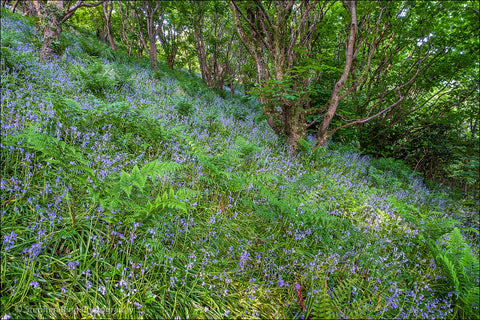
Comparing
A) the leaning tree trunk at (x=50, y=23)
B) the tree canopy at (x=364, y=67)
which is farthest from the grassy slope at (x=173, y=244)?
the tree canopy at (x=364, y=67)

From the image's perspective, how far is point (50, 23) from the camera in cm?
621

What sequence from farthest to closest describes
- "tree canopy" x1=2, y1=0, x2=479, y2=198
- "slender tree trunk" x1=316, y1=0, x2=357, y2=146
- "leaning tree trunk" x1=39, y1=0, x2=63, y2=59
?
"leaning tree trunk" x1=39, y1=0, x2=63, y2=59 → "tree canopy" x1=2, y1=0, x2=479, y2=198 → "slender tree trunk" x1=316, y1=0, x2=357, y2=146

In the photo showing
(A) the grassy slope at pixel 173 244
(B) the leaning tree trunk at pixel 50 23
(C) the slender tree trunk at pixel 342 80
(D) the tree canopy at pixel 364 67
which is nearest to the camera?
(A) the grassy slope at pixel 173 244

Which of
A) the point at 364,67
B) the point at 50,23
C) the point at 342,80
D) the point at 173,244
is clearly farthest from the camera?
the point at 364,67

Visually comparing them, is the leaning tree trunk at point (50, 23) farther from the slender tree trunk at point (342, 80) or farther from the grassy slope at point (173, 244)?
the slender tree trunk at point (342, 80)

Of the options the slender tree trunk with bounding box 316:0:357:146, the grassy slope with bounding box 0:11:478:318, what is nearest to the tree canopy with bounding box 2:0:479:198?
the slender tree trunk with bounding box 316:0:357:146

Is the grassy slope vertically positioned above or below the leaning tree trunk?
below

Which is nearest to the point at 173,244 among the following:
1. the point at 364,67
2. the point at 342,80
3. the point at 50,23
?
the point at 342,80

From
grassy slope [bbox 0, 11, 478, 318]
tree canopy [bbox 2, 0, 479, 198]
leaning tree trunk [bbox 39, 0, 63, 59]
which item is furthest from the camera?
leaning tree trunk [bbox 39, 0, 63, 59]

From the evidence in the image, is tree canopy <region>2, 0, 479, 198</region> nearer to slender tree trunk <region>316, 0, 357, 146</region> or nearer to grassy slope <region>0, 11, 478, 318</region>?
slender tree trunk <region>316, 0, 357, 146</region>

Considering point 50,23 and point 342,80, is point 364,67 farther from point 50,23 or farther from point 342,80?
point 50,23

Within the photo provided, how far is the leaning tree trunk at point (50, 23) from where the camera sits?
6.10 meters

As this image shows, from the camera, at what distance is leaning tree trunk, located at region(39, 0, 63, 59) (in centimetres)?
610

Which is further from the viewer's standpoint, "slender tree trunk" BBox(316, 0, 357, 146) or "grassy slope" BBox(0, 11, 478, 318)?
"slender tree trunk" BBox(316, 0, 357, 146)
